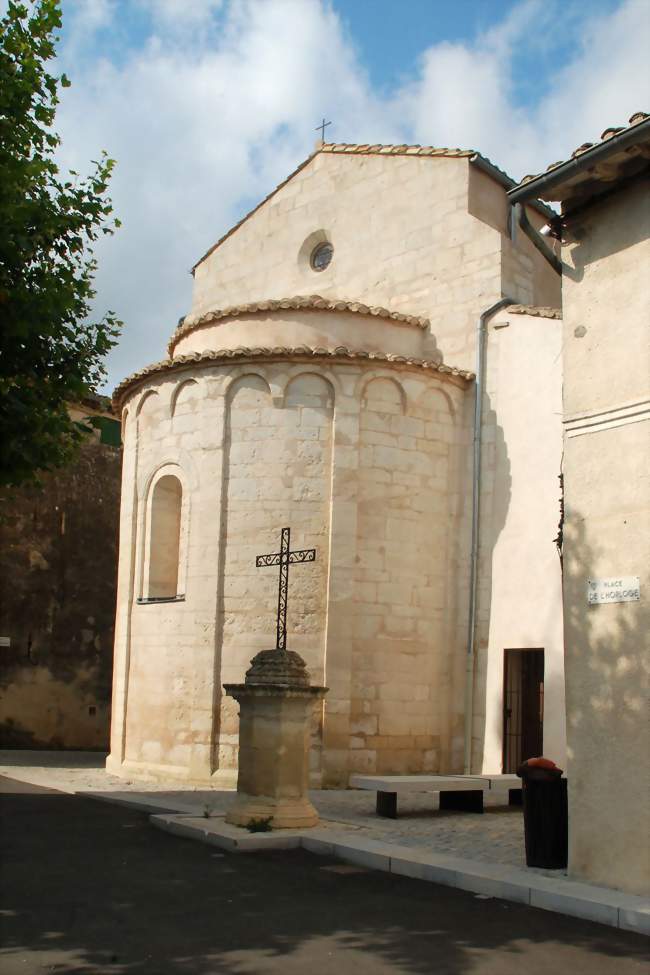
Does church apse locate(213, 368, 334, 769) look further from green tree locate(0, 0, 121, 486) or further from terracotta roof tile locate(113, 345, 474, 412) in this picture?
green tree locate(0, 0, 121, 486)

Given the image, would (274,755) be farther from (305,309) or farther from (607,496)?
(305,309)

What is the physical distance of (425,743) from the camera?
45.6 feet

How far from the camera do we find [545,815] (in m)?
7.54

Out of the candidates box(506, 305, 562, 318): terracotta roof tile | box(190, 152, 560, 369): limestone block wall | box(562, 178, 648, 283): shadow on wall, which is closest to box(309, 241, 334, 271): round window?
box(190, 152, 560, 369): limestone block wall

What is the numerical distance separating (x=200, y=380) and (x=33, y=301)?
5778 mm

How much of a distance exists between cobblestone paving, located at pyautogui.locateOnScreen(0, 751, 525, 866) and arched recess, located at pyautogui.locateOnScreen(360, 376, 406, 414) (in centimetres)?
517

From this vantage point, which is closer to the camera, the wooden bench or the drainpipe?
the wooden bench

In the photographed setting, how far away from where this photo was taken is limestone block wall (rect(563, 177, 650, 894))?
22.3 ft

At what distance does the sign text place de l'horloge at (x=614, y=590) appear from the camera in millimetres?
6957

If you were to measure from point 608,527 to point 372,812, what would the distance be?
542cm

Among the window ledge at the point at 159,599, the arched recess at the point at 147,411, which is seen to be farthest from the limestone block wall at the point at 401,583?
the arched recess at the point at 147,411

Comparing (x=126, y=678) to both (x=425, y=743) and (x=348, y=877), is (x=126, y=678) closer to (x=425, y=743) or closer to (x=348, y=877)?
(x=425, y=743)

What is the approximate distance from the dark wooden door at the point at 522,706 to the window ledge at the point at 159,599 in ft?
14.9

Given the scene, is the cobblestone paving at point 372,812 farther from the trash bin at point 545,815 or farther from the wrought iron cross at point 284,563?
the wrought iron cross at point 284,563
